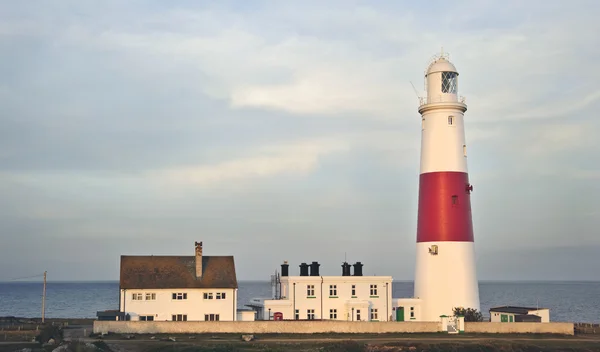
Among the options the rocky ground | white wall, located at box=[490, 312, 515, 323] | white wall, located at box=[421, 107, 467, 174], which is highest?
white wall, located at box=[421, 107, 467, 174]

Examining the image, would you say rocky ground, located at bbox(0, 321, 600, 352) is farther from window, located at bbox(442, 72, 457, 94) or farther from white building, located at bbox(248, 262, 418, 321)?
window, located at bbox(442, 72, 457, 94)

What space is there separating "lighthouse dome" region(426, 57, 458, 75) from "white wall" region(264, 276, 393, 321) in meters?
14.5

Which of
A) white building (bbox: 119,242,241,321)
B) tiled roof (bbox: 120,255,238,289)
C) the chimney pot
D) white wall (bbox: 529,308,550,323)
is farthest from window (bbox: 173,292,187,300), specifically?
white wall (bbox: 529,308,550,323)

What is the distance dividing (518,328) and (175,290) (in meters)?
21.5

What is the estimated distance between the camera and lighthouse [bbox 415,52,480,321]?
A: 44.5 meters

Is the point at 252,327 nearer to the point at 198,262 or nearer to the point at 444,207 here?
the point at 198,262

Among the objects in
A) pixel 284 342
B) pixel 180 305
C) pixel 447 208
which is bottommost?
pixel 284 342

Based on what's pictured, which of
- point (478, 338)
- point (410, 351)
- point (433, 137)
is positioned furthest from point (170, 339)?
point (433, 137)

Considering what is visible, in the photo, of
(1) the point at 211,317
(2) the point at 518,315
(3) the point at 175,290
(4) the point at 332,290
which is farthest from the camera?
(4) the point at 332,290

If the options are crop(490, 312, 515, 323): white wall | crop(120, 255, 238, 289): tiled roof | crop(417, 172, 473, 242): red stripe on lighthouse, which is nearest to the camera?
crop(417, 172, 473, 242): red stripe on lighthouse

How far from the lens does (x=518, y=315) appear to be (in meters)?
45.7

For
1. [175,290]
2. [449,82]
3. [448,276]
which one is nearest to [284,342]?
[175,290]

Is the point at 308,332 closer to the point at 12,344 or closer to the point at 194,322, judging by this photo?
the point at 194,322

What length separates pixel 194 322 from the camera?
1604 inches
